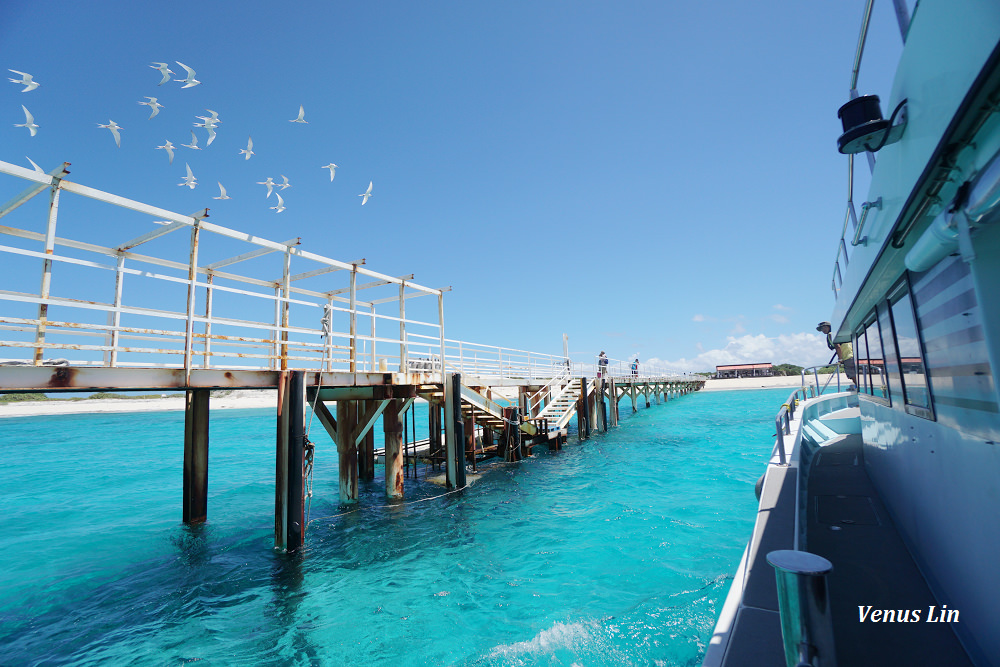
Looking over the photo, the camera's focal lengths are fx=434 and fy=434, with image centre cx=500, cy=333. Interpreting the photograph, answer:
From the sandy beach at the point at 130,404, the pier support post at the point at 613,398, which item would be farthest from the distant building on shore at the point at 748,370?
the pier support post at the point at 613,398

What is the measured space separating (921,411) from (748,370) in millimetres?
92780

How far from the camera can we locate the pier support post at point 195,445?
27.3ft

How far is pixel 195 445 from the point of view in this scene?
832 centimetres

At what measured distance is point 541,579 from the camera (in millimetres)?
6004

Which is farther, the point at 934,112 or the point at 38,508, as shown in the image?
the point at 38,508

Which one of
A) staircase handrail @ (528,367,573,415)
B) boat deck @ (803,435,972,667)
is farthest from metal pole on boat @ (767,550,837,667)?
staircase handrail @ (528,367,573,415)

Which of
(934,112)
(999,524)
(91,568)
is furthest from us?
(91,568)

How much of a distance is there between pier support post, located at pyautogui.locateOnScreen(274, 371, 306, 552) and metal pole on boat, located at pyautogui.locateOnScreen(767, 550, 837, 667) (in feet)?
21.2

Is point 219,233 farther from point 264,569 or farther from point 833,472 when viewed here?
point 833,472

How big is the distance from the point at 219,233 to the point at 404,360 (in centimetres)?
439

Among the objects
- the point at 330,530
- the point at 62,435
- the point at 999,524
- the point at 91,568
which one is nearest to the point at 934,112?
the point at 999,524

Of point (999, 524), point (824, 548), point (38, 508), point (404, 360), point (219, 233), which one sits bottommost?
point (38, 508)

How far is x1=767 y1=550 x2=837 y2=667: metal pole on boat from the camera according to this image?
1749 mm

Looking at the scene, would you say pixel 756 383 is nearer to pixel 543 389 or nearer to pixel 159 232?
pixel 543 389
